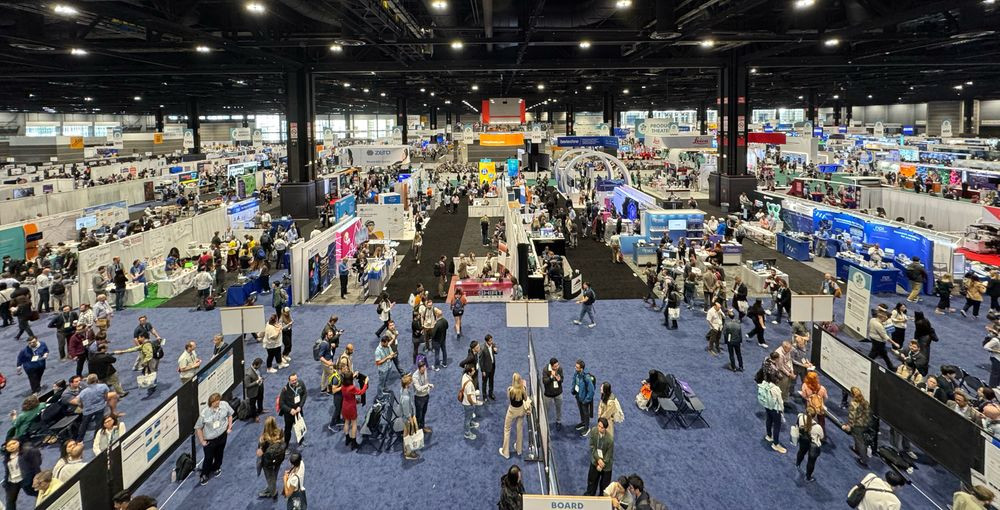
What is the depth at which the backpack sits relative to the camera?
808 cm

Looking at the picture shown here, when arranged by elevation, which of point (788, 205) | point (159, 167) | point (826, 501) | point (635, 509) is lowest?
point (826, 501)

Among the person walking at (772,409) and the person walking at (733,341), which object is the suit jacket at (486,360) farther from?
the person walking at (733,341)

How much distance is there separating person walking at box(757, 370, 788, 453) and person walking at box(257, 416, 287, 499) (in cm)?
693

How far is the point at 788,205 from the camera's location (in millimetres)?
26641

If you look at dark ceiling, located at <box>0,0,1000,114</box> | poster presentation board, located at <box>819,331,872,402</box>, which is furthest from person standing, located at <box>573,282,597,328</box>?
dark ceiling, located at <box>0,0,1000,114</box>

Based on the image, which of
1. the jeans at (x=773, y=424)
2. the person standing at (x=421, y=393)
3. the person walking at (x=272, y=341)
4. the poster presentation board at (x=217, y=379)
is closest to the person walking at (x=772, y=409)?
the jeans at (x=773, y=424)

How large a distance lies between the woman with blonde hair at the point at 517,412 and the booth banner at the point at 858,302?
24.0ft

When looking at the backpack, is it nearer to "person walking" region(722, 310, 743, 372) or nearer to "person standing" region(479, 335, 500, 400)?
"person standing" region(479, 335, 500, 400)

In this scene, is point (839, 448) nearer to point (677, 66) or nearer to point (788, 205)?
point (788, 205)

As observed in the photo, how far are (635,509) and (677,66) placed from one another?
2562cm

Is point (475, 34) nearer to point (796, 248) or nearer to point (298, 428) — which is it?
point (796, 248)

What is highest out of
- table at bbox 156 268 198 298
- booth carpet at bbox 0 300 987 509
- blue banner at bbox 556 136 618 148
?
blue banner at bbox 556 136 618 148

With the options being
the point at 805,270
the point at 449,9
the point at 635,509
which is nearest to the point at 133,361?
the point at 635,509

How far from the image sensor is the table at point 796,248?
2192 cm
